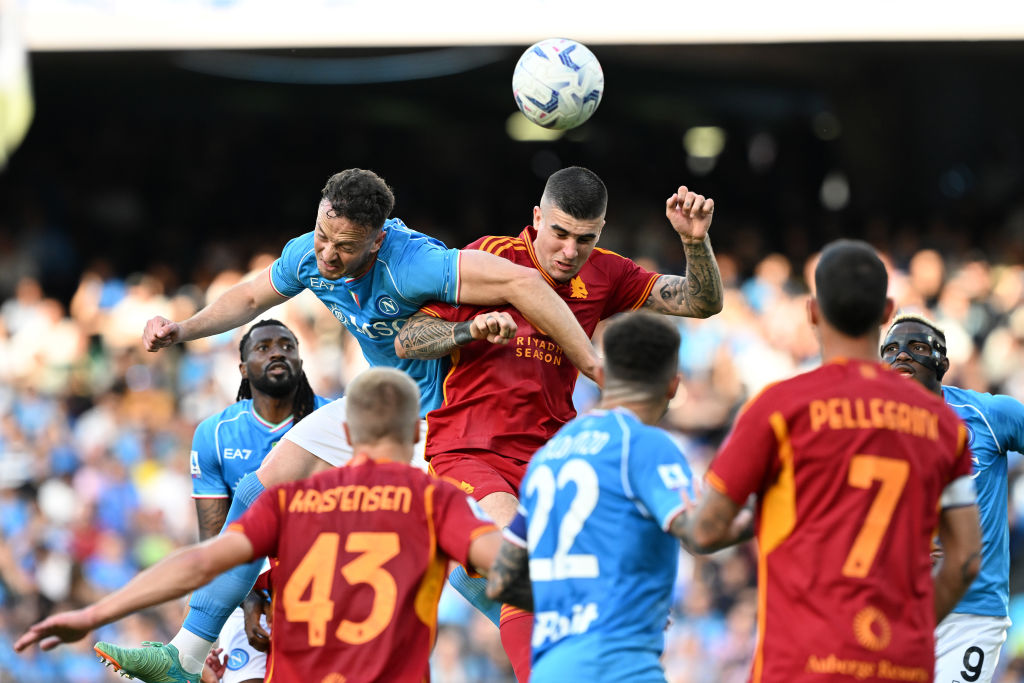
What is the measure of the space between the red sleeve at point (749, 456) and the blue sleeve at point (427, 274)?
252 cm

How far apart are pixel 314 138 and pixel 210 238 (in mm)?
3020

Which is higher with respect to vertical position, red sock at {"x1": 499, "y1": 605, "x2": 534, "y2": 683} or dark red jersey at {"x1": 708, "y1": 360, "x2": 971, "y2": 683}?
dark red jersey at {"x1": 708, "y1": 360, "x2": 971, "y2": 683}

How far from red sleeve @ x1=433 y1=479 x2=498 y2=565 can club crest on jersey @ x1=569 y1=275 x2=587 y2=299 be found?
219 centimetres

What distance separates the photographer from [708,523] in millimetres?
4719

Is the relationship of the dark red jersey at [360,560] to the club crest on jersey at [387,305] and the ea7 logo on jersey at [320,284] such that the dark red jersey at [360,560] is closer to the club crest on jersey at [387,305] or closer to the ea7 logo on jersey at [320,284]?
the club crest on jersey at [387,305]

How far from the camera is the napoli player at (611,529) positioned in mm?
4902

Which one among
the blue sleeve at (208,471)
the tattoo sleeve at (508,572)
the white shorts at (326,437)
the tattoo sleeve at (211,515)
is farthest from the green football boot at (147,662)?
the tattoo sleeve at (508,572)

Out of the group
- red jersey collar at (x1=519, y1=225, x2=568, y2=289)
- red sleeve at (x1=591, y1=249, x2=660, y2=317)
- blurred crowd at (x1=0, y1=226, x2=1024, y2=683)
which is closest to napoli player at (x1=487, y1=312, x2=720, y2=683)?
red jersey collar at (x1=519, y1=225, x2=568, y2=289)

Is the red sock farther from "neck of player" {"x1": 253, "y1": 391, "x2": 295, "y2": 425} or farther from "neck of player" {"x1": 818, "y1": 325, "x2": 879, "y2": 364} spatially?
"neck of player" {"x1": 253, "y1": 391, "x2": 295, "y2": 425}

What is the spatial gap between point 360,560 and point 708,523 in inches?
52.7

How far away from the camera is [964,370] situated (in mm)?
13195

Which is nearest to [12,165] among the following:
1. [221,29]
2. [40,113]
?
[40,113]

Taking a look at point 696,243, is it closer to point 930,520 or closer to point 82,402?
point 930,520

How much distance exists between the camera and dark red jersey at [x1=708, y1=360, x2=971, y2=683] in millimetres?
4645
